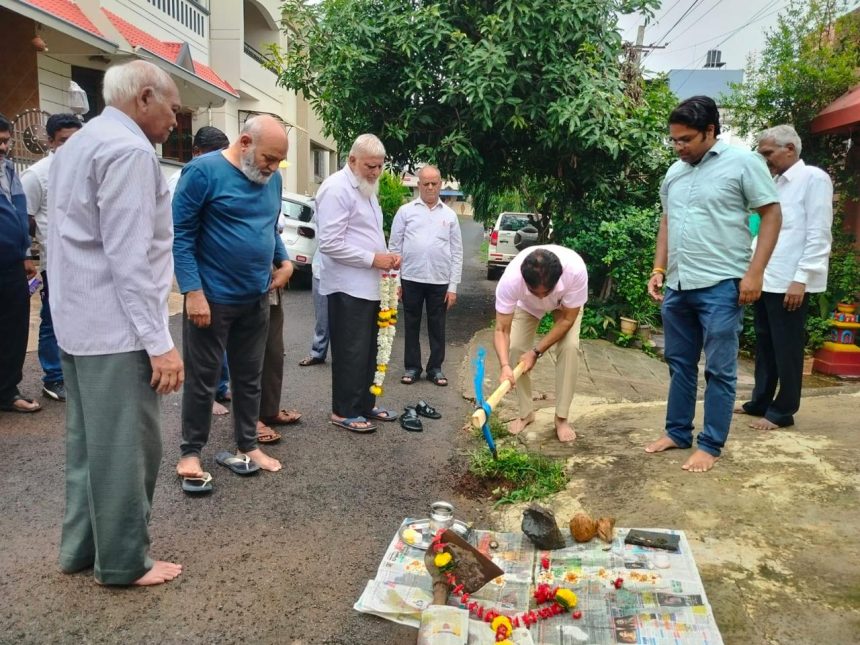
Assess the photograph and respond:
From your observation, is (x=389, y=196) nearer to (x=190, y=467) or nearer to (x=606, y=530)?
(x=190, y=467)

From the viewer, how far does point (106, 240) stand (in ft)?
7.47

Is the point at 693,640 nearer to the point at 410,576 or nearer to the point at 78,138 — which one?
the point at 410,576

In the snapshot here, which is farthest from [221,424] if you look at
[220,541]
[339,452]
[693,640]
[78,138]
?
[693,640]

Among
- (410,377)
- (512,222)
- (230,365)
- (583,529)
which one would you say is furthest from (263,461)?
(512,222)

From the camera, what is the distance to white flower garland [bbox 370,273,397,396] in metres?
4.50

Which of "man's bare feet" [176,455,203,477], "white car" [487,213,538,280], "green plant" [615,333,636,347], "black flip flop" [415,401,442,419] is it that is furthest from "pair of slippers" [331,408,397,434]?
"white car" [487,213,538,280]

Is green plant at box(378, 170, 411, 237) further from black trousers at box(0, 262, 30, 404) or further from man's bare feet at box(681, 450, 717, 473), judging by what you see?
man's bare feet at box(681, 450, 717, 473)

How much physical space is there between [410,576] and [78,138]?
2026mm

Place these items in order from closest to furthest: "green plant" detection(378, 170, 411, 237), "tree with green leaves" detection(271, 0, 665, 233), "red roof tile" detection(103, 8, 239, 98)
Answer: "tree with green leaves" detection(271, 0, 665, 233), "red roof tile" detection(103, 8, 239, 98), "green plant" detection(378, 170, 411, 237)

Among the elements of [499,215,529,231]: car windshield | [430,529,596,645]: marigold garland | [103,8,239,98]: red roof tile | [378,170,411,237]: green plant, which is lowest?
[430,529,596,645]: marigold garland

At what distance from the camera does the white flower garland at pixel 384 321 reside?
14.8 ft

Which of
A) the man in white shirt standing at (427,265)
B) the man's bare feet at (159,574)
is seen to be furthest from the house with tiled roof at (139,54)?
the man's bare feet at (159,574)

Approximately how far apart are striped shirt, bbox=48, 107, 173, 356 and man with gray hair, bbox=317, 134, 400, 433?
6.35 ft

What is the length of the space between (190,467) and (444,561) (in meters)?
1.64
